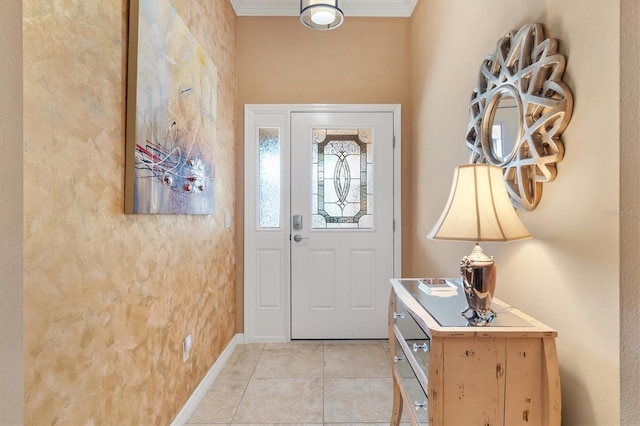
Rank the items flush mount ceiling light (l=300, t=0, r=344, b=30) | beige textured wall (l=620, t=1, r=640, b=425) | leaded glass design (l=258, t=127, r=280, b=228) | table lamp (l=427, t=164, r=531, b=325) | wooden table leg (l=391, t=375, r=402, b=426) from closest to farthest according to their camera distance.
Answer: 1. beige textured wall (l=620, t=1, r=640, b=425)
2. table lamp (l=427, t=164, r=531, b=325)
3. wooden table leg (l=391, t=375, r=402, b=426)
4. flush mount ceiling light (l=300, t=0, r=344, b=30)
5. leaded glass design (l=258, t=127, r=280, b=228)

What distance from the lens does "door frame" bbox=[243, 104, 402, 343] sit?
120 inches

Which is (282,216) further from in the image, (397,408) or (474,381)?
(474,381)

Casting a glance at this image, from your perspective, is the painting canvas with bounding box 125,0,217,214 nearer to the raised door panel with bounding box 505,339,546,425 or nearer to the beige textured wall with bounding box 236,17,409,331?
the beige textured wall with bounding box 236,17,409,331

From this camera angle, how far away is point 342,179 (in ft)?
10.0

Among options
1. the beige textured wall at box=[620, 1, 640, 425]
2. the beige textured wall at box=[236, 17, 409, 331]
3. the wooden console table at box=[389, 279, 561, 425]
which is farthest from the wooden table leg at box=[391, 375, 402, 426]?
the beige textured wall at box=[236, 17, 409, 331]

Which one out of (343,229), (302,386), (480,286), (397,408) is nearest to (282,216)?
(343,229)

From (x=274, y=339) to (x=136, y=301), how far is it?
182 centimetres

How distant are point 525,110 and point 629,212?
54cm

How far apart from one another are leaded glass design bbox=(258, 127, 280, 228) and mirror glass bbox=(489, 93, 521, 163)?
1.94 m

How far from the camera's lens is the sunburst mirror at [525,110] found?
1129mm

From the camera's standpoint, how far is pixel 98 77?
1176 millimetres

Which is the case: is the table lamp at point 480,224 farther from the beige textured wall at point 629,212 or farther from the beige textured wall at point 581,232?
the beige textured wall at point 629,212

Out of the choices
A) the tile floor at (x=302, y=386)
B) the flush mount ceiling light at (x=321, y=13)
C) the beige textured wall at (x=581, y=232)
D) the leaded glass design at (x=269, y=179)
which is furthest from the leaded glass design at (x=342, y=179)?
the beige textured wall at (x=581, y=232)

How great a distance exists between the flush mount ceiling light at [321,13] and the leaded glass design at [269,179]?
1.07 metres
